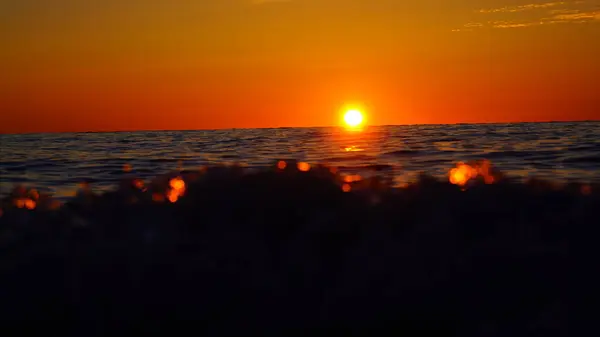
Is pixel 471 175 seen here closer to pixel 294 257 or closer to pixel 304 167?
pixel 304 167

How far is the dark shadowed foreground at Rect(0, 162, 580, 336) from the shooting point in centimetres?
460

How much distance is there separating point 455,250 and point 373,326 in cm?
100

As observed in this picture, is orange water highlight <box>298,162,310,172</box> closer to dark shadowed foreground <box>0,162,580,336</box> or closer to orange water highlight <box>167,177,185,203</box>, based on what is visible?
dark shadowed foreground <box>0,162,580,336</box>

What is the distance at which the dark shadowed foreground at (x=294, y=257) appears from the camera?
15.1ft

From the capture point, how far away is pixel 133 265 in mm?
5289

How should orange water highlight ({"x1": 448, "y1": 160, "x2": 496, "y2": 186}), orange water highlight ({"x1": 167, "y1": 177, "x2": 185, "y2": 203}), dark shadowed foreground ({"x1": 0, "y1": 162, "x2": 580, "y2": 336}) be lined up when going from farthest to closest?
orange water highlight ({"x1": 448, "y1": 160, "x2": 496, "y2": 186}) → orange water highlight ({"x1": 167, "y1": 177, "x2": 185, "y2": 203}) → dark shadowed foreground ({"x1": 0, "y1": 162, "x2": 580, "y2": 336})

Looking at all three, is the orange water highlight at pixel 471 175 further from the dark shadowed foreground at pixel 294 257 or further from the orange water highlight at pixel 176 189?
the orange water highlight at pixel 176 189

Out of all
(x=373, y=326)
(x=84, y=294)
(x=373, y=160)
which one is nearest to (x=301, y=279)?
(x=373, y=326)

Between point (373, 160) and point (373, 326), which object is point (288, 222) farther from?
point (373, 160)

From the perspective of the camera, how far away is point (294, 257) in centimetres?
525

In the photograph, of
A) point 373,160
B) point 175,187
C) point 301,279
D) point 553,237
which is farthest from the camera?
point 373,160

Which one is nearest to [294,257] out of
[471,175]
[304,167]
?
[304,167]

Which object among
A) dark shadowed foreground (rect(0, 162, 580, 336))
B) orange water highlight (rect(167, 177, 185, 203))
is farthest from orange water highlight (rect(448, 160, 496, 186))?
orange water highlight (rect(167, 177, 185, 203))

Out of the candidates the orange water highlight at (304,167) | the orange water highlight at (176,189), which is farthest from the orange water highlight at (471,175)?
the orange water highlight at (176,189)
